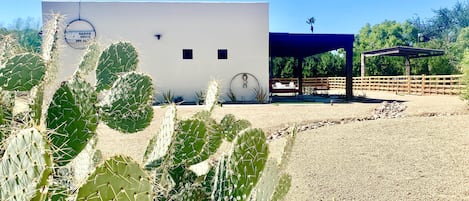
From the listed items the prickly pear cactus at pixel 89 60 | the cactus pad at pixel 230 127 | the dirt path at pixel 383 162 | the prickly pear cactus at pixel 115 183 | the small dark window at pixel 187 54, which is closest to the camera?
the prickly pear cactus at pixel 115 183

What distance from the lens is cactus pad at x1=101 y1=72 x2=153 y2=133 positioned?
1629 mm

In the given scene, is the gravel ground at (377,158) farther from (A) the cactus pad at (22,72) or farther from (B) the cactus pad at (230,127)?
(A) the cactus pad at (22,72)

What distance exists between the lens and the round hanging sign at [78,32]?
15.2 meters

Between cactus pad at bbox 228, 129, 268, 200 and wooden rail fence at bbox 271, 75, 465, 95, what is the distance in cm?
1543

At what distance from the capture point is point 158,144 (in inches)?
54.5

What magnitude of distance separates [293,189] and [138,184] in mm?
3897

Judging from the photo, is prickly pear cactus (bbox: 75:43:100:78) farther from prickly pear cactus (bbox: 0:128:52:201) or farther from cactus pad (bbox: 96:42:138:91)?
prickly pear cactus (bbox: 0:128:52:201)

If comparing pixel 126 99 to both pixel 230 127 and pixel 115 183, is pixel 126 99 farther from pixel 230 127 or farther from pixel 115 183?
pixel 115 183

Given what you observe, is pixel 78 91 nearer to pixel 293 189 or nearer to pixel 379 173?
pixel 293 189

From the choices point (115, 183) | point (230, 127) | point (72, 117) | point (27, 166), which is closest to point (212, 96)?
point (230, 127)

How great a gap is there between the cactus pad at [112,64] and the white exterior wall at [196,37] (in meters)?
14.2

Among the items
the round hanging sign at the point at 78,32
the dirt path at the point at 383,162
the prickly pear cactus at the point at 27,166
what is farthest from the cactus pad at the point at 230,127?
the round hanging sign at the point at 78,32

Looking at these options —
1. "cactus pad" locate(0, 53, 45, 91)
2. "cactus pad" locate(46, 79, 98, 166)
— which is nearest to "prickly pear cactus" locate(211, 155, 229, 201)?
"cactus pad" locate(46, 79, 98, 166)

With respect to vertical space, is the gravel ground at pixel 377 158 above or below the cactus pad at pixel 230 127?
below
